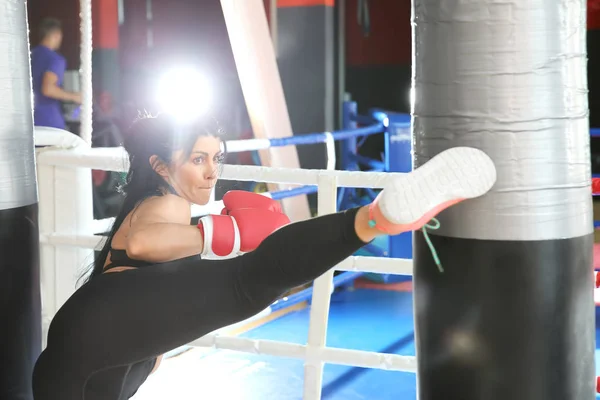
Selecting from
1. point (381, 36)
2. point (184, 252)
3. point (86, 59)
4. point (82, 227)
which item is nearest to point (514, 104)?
point (184, 252)

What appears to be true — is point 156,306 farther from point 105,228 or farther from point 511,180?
point 105,228

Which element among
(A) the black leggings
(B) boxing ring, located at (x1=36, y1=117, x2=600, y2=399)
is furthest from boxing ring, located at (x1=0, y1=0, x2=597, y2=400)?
(B) boxing ring, located at (x1=36, y1=117, x2=600, y2=399)

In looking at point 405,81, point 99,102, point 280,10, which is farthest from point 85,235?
point 405,81

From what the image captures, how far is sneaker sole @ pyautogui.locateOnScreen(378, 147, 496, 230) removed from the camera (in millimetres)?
1199

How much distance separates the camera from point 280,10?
18.0 ft

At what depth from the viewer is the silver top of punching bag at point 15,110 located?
76.7 inches

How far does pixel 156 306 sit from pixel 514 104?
2.24 ft

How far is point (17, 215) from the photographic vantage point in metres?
2.03

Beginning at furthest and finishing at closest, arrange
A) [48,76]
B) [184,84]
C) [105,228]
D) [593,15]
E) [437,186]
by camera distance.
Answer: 1. [184,84]
2. [593,15]
3. [48,76]
4. [105,228]
5. [437,186]

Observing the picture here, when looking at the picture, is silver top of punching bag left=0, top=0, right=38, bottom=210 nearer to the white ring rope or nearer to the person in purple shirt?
the white ring rope

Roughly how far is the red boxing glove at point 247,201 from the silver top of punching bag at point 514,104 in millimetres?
360

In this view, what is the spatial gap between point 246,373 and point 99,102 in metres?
4.89

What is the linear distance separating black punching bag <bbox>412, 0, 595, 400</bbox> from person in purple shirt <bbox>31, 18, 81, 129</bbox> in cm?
314

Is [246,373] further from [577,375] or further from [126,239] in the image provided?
[577,375]
